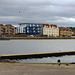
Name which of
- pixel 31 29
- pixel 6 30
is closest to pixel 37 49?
pixel 6 30

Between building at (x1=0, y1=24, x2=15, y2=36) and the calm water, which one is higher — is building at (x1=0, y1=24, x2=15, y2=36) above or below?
above

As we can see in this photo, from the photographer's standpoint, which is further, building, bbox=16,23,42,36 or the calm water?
building, bbox=16,23,42,36

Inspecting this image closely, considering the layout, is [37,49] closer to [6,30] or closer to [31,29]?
[6,30]

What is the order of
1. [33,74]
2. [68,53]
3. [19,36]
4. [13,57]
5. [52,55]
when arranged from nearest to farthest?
[33,74], [13,57], [52,55], [68,53], [19,36]

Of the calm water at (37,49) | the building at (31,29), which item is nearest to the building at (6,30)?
the building at (31,29)

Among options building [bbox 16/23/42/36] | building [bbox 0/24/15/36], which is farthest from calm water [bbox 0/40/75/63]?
building [bbox 16/23/42/36]

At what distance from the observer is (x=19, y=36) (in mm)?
191625

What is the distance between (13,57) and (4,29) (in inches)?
6015

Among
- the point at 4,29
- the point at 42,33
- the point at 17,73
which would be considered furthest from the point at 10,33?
the point at 17,73

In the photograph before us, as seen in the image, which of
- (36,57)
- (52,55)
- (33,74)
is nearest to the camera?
(33,74)

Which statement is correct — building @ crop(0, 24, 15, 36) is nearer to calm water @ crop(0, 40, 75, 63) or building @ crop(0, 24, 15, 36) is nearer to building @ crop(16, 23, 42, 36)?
building @ crop(16, 23, 42, 36)

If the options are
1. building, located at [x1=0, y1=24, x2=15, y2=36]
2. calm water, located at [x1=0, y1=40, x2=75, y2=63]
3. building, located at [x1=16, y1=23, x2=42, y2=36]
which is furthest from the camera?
building, located at [x1=16, y1=23, x2=42, y2=36]

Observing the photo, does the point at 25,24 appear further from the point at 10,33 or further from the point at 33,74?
the point at 33,74

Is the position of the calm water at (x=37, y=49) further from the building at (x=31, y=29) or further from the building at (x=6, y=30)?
the building at (x=31, y=29)
